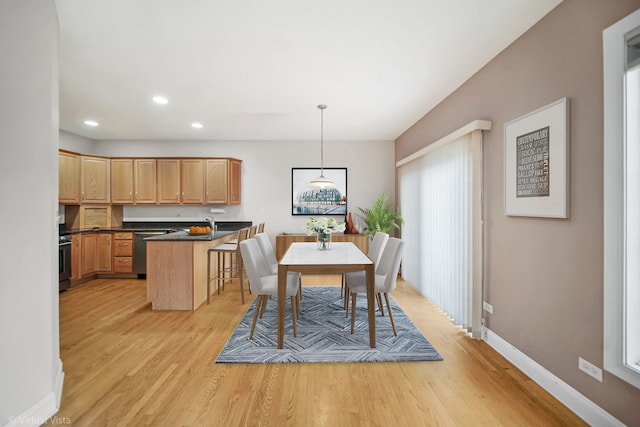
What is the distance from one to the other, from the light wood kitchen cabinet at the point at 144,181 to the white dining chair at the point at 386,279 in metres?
4.30

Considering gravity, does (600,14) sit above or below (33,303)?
above

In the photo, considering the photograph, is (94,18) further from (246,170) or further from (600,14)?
(246,170)

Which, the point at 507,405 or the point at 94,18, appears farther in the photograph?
the point at 94,18

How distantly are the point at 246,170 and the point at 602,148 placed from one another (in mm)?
5357

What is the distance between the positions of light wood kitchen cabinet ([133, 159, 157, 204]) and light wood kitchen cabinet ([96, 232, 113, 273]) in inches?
30.2

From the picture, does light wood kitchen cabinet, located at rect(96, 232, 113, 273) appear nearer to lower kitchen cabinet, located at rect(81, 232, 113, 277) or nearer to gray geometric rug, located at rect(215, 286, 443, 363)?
lower kitchen cabinet, located at rect(81, 232, 113, 277)

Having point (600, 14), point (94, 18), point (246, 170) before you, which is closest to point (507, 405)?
point (600, 14)

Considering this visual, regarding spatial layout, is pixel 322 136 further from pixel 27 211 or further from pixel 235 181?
pixel 27 211

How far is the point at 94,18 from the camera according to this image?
7.22 feet

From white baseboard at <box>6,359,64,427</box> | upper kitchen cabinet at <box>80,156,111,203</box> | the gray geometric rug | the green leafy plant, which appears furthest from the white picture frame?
upper kitchen cabinet at <box>80,156,111,203</box>

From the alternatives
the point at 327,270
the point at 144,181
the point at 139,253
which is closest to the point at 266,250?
the point at 327,270

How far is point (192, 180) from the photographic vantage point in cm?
580

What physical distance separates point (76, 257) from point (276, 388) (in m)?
4.57

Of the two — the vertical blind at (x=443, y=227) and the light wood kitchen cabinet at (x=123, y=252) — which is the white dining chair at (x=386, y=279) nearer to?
the vertical blind at (x=443, y=227)
